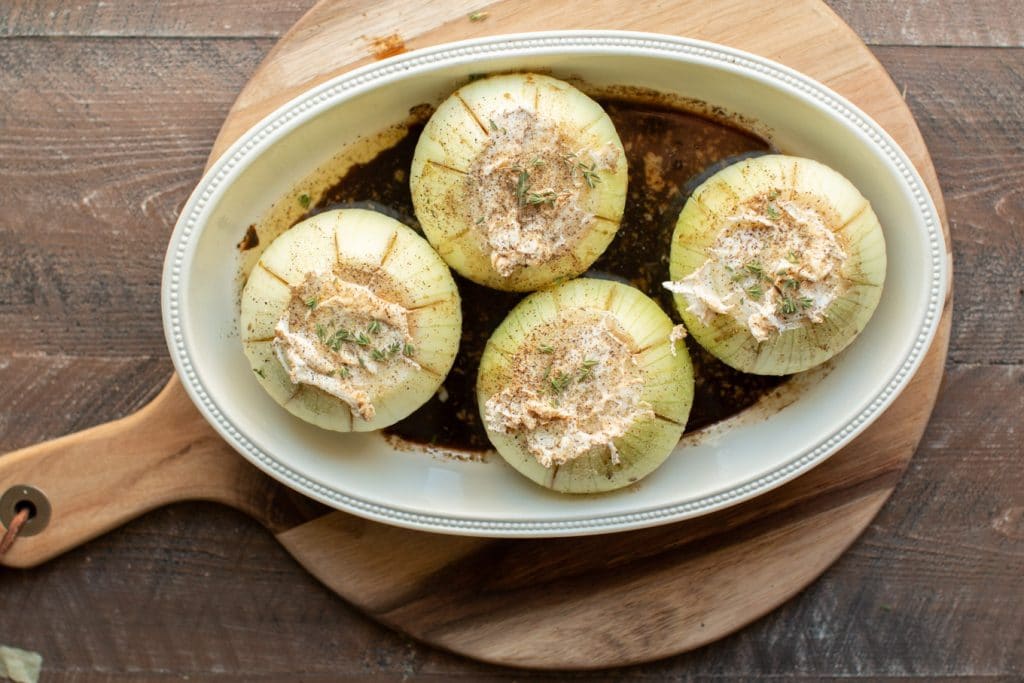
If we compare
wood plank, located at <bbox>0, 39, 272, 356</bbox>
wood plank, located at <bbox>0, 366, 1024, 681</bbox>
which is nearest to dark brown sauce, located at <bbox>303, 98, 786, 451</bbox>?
wood plank, located at <bbox>0, 39, 272, 356</bbox>

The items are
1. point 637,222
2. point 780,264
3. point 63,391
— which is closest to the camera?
point 780,264

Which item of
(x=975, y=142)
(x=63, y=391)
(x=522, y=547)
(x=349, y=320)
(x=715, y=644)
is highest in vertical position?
(x=975, y=142)

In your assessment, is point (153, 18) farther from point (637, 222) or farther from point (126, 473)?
point (637, 222)

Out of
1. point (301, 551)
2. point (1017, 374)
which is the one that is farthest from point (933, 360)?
point (301, 551)

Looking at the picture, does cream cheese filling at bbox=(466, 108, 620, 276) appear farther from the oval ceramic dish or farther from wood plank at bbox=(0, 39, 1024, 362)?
wood plank at bbox=(0, 39, 1024, 362)

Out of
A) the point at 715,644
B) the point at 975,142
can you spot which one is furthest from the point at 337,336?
the point at 975,142

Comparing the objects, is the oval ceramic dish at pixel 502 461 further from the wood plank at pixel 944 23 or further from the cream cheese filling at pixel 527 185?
the wood plank at pixel 944 23

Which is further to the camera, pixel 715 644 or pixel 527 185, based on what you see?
pixel 715 644
